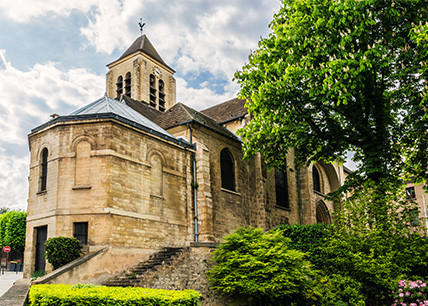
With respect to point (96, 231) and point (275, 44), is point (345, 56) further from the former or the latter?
point (96, 231)

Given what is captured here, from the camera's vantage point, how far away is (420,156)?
50.8 feet

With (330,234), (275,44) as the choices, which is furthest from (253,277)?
(275,44)

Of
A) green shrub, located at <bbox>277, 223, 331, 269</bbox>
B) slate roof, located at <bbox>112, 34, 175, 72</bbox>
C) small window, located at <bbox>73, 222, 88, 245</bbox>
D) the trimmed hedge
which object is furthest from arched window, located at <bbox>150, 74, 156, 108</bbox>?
the trimmed hedge

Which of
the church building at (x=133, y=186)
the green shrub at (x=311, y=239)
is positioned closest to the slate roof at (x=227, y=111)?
the church building at (x=133, y=186)

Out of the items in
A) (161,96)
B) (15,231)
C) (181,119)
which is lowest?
(15,231)

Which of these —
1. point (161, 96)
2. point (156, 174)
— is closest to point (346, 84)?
point (156, 174)

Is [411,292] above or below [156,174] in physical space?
below

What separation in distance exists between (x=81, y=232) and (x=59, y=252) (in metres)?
1.54

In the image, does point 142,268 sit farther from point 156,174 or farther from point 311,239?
point 311,239

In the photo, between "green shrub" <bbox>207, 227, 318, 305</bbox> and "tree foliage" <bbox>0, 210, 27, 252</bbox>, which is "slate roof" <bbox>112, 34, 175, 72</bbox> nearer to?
"tree foliage" <bbox>0, 210, 27, 252</bbox>

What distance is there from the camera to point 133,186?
686 inches

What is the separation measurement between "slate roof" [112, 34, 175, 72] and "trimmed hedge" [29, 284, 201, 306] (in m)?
30.5

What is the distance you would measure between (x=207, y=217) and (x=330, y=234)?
6.81m

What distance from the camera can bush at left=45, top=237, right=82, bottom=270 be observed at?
14617 millimetres
